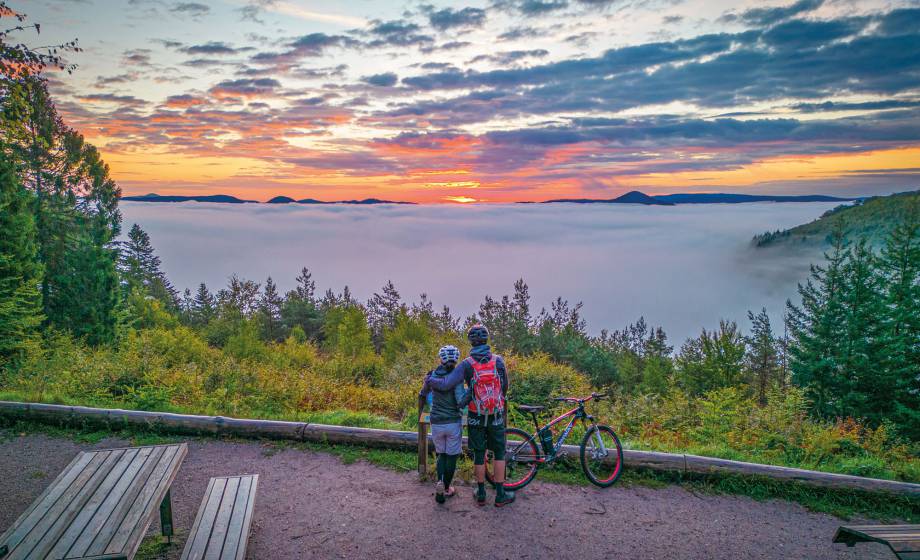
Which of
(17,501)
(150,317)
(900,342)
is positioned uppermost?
(17,501)

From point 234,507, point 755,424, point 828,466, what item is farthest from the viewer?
point 755,424

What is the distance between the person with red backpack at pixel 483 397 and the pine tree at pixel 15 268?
18.2m

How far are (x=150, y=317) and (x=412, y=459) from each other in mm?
50206

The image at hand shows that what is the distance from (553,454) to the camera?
6.66m

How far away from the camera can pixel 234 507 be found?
4.84 metres

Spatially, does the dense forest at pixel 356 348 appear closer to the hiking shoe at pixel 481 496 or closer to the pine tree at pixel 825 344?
the pine tree at pixel 825 344

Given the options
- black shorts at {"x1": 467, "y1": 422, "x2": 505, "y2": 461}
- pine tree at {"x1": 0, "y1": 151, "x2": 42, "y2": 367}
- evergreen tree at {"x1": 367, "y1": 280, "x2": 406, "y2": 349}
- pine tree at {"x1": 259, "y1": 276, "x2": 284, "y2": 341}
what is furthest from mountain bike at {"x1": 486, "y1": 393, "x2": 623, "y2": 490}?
evergreen tree at {"x1": 367, "y1": 280, "x2": 406, "y2": 349}

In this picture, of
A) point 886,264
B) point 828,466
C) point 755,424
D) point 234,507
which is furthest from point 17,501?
point 886,264

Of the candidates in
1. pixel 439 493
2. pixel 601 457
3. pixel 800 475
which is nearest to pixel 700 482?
pixel 800 475

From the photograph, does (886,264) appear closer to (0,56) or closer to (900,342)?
(900,342)

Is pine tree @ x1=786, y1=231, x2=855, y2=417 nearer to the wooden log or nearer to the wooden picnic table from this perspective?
the wooden log

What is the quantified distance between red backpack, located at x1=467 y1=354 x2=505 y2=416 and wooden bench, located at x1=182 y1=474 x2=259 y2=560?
103 inches

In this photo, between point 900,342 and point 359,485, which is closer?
point 359,485

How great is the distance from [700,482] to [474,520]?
324 cm
